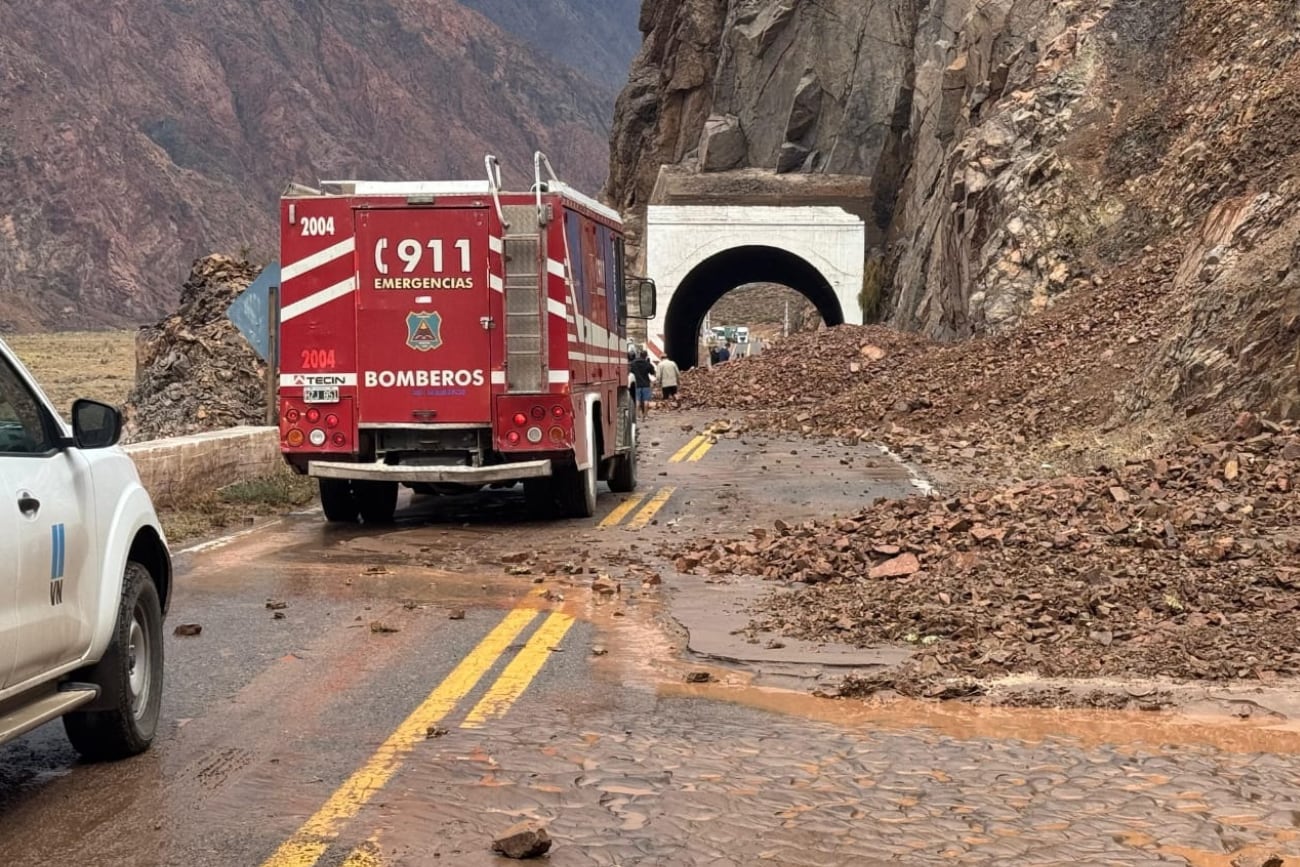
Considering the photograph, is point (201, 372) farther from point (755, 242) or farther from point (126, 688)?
point (755, 242)

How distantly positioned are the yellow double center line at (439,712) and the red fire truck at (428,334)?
4312mm

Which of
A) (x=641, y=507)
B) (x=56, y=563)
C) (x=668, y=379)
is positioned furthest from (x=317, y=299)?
(x=668, y=379)

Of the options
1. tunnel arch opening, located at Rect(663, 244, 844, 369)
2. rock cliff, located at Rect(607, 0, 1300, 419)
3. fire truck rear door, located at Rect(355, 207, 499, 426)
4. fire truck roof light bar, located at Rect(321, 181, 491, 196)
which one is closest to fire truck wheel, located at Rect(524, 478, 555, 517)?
fire truck rear door, located at Rect(355, 207, 499, 426)

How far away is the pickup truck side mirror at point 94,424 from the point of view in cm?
613

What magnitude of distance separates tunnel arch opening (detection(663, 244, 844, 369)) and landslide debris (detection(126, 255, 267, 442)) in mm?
28873

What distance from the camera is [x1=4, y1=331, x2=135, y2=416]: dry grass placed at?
50.4m

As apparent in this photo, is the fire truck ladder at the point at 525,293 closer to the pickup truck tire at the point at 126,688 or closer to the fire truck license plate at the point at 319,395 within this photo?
the fire truck license plate at the point at 319,395

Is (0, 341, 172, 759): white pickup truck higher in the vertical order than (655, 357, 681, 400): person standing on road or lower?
lower

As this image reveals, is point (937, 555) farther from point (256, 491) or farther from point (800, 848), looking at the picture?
point (256, 491)

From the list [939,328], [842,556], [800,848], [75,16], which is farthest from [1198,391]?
[75,16]

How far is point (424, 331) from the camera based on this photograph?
14125mm

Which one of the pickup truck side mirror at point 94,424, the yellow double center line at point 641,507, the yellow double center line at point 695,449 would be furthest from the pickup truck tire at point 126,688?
the yellow double center line at point 695,449

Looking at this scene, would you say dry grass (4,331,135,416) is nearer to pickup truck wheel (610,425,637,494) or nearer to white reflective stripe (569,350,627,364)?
pickup truck wheel (610,425,637,494)

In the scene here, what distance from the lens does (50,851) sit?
528 centimetres
